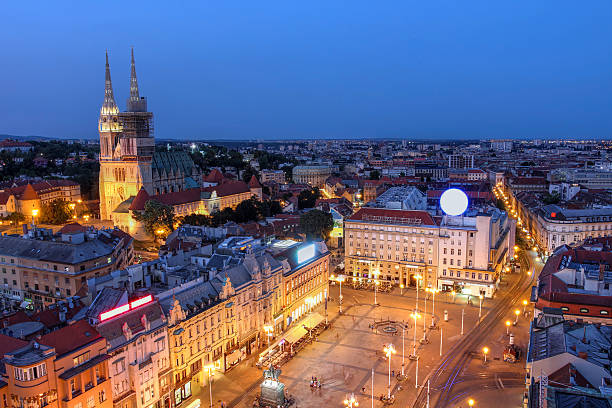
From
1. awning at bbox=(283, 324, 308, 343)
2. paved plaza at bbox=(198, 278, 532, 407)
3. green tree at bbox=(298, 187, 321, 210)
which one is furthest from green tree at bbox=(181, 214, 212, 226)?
awning at bbox=(283, 324, 308, 343)

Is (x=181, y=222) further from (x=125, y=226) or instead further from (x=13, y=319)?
(x=13, y=319)

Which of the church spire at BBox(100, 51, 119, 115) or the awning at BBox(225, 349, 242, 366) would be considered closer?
the awning at BBox(225, 349, 242, 366)

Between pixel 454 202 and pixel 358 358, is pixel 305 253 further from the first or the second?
pixel 454 202

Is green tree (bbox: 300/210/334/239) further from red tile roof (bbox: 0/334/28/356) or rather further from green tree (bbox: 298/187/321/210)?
red tile roof (bbox: 0/334/28/356)

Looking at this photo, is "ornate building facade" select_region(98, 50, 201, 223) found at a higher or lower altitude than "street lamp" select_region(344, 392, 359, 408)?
higher

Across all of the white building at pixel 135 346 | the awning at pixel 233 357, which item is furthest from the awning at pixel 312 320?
the white building at pixel 135 346

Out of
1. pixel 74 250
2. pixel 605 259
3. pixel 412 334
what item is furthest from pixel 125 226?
pixel 605 259
